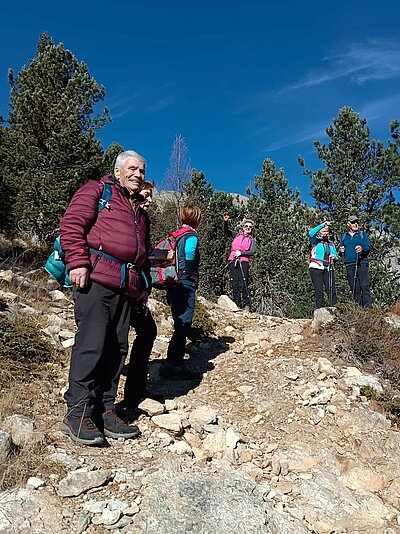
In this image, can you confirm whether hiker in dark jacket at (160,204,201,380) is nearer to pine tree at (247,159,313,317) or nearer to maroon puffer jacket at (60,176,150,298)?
maroon puffer jacket at (60,176,150,298)

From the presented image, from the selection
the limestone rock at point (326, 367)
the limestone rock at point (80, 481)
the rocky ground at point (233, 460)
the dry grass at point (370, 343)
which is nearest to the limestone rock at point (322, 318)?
the dry grass at point (370, 343)

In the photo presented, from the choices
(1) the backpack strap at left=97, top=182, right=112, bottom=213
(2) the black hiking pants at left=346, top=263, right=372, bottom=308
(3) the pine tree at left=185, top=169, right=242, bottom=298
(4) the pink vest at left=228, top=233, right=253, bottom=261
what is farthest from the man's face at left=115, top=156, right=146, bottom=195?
(3) the pine tree at left=185, top=169, right=242, bottom=298

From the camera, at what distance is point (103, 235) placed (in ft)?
10.2

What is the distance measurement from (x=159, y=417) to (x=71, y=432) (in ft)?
2.70

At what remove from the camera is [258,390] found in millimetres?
4637

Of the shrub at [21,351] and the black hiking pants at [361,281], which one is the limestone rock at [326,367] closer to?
the black hiking pants at [361,281]

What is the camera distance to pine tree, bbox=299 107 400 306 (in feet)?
38.7

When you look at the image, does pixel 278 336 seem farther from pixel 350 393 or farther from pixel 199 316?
pixel 350 393

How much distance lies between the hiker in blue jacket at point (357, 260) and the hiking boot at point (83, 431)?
5.34 m

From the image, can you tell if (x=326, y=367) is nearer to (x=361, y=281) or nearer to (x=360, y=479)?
(x=360, y=479)

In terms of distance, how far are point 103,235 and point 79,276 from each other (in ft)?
1.08

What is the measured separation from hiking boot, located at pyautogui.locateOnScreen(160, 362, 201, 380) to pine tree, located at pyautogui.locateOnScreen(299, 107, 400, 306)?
8139 millimetres

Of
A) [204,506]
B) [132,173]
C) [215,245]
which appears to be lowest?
[204,506]

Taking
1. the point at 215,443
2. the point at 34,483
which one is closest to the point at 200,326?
the point at 215,443
